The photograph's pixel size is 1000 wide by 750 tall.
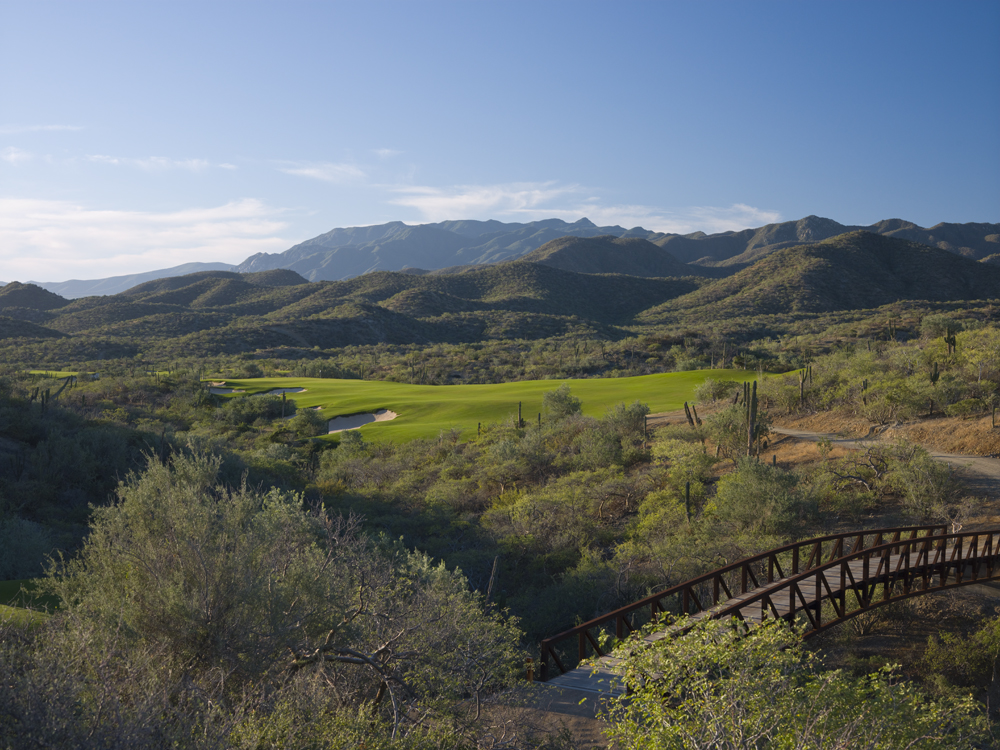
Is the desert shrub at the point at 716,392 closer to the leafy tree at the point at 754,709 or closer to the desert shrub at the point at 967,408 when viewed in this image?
the desert shrub at the point at 967,408

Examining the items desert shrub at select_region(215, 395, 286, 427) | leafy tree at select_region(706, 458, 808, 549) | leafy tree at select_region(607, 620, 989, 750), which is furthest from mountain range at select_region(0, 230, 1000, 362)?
leafy tree at select_region(607, 620, 989, 750)

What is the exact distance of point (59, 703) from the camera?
13.8 ft

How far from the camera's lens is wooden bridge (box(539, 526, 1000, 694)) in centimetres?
924

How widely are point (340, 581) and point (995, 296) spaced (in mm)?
96571

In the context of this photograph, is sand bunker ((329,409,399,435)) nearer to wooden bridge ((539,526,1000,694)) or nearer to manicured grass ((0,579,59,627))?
manicured grass ((0,579,59,627))

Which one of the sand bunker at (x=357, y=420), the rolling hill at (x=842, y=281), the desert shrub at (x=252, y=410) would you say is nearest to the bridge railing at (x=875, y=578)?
the sand bunker at (x=357, y=420)

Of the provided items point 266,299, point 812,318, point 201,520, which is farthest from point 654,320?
point 201,520

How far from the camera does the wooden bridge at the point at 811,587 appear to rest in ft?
30.3

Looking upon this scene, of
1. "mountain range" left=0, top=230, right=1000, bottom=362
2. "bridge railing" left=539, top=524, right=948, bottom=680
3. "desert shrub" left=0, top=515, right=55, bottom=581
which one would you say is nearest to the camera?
"bridge railing" left=539, top=524, right=948, bottom=680

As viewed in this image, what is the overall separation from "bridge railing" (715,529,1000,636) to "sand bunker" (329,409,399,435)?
83.1 ft

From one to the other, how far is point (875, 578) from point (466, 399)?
86.7 feet

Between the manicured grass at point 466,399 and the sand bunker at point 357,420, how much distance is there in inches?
13.9

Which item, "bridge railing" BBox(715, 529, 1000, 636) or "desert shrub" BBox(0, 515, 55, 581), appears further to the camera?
"desert shrub" BBox(0, 515, 55, 581)

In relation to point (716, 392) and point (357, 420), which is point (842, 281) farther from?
point (357, 420)
